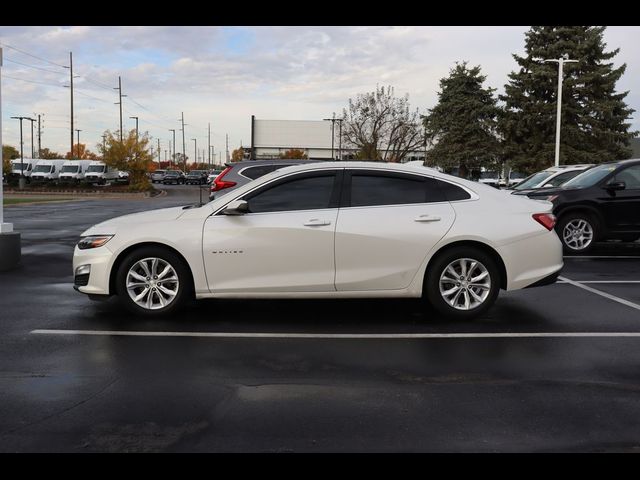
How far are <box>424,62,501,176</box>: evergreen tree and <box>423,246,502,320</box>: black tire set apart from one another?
129ft

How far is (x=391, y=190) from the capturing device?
6852 millimetres

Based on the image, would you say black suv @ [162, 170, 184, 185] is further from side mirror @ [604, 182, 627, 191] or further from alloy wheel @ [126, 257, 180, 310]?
alloy wheel @ [126, 257, 180, 310]

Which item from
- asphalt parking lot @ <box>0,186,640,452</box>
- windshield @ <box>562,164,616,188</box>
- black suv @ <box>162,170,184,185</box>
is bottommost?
asphalt parking lot @ <box>0,186,640,452</box>

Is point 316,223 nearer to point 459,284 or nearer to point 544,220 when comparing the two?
point 459,284

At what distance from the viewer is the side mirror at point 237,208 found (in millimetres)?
6570

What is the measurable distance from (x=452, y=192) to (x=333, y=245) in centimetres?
143

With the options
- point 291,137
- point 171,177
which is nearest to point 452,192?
point 171,177

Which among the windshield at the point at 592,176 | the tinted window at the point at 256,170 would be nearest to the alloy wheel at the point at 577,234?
the windshield at the point at 592,176

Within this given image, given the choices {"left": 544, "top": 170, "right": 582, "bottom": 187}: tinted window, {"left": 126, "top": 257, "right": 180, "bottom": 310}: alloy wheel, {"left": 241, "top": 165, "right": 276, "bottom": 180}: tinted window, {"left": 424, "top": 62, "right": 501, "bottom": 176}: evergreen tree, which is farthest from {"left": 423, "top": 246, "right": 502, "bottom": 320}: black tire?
{"left": 424, "top": 62, "right": 501, "bottom": 176}: evergreen tree

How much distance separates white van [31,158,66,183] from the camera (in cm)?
5609

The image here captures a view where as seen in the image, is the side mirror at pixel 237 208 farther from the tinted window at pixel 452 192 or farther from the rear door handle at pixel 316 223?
the tinted window at pixel 452 192
